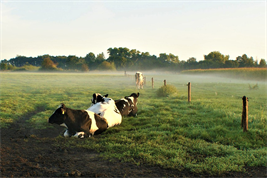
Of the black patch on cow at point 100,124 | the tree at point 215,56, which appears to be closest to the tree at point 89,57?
the tree at point 215,56

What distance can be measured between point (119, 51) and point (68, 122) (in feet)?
420

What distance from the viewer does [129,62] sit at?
12075 cm

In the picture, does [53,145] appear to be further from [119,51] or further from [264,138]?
[119,51]

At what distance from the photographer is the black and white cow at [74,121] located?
23.8 feet

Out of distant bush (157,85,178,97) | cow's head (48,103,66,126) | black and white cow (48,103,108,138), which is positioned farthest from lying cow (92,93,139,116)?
distant bush (157,85,178,97)

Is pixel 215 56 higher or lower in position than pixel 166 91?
higher

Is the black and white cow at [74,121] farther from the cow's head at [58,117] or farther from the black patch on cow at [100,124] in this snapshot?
the black patch on cow at [100,124]

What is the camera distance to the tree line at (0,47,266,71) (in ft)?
289

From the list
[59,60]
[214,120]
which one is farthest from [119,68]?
[214,120]

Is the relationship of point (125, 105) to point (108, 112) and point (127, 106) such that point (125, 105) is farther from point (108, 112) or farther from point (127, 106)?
point (108, 112)

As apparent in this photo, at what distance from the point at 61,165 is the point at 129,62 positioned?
4593 inches

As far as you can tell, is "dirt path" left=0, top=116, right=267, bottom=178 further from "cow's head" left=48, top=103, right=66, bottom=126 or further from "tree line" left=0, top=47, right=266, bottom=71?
"tree line" left=0, top=47, right=266, bottom=71

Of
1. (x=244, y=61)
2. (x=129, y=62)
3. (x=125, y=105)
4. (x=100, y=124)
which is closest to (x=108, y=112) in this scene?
(x=100, y=124)

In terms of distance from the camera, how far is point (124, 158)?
555cm
